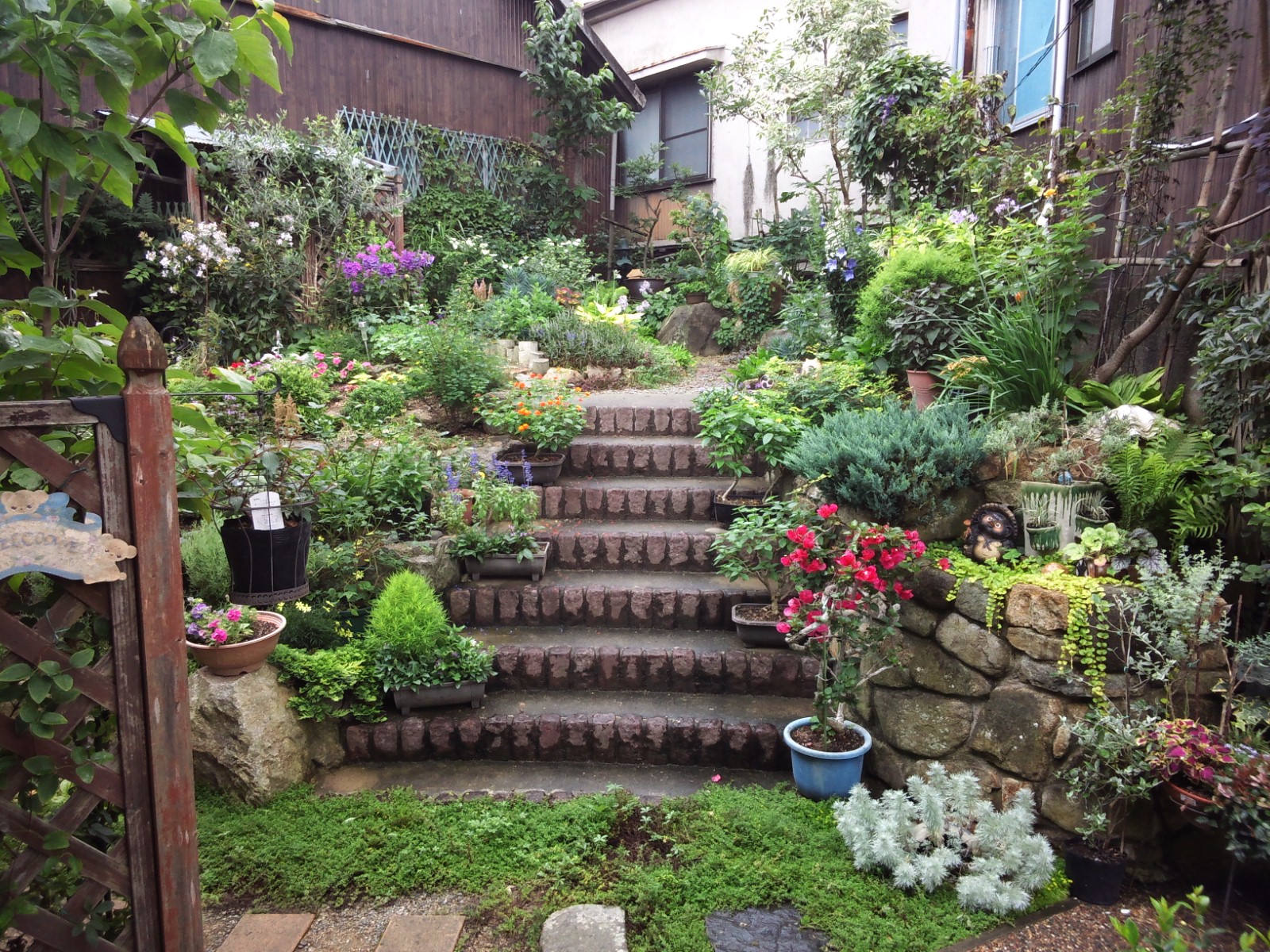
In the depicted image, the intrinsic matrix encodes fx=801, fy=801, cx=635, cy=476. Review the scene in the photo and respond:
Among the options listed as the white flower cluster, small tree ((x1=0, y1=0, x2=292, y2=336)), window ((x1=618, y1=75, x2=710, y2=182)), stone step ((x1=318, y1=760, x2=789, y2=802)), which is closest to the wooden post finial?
small tree ((x1=0, y1=0, x2=292, y2=336))

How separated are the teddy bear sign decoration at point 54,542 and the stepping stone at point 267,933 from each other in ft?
5.15

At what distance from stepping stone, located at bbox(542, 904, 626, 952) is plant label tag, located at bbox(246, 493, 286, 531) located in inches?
74.7

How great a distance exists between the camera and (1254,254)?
3359 millimetres

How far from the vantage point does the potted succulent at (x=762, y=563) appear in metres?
3.89

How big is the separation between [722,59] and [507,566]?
30.4 ft

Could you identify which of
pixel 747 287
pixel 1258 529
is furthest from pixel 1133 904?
pixel 747 287

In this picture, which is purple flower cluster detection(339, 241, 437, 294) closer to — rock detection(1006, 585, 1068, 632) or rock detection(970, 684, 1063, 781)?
rock detection(1006, 585, 1068, 632)

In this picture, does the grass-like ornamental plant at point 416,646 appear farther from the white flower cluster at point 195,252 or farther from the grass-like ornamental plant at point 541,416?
the white flower cluster at point 195,252

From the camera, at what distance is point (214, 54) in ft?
5.42

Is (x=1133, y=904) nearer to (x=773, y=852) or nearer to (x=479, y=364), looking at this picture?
(x=773, y=852)

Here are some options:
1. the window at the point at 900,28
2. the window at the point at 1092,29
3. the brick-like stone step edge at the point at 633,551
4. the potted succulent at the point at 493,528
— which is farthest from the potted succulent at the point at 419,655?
the window at the point at 900,28

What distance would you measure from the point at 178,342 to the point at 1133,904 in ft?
27.3

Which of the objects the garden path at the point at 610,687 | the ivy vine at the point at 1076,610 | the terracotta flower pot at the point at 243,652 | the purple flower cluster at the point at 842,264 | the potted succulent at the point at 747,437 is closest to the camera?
the ivy vine at the point at 1076,610

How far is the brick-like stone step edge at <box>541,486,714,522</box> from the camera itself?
517 cm
